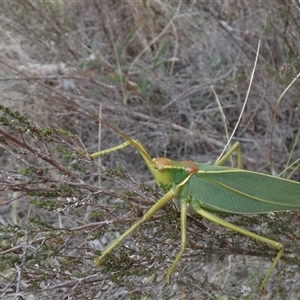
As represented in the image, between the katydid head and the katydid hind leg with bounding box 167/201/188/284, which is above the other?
the katydid head

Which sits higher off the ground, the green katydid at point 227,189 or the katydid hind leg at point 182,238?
the green katydid at point 227,189

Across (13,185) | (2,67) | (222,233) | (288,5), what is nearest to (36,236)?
(13,185)

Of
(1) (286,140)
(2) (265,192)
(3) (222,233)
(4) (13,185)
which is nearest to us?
(4) (13,185)

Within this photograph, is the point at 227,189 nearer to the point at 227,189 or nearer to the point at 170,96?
the point at 227,189

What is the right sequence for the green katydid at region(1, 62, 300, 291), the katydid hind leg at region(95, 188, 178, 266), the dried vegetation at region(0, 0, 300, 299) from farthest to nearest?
the dried vegetation at region(0, 0, 300, 299)
the green katydid at region(1, 62, 300, 291)
the katydid hind leg at region(95, 188, 178, 266)

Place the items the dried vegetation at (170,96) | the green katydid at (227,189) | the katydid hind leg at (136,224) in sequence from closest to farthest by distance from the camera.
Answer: the katydid hind leg at (136,224) < the green katydid at (227,189) < the dried vegetation at (170,96)

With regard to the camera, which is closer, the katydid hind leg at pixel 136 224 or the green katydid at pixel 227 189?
the katydid hind leg at pixel 136 224

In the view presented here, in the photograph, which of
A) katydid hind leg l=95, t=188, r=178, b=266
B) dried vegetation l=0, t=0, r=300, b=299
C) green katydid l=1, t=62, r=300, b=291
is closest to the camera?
katydid hind leg l=95, t=188, r=178, b=266

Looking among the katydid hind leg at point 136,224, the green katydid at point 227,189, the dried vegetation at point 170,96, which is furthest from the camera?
the dried vegetation at point 170,96

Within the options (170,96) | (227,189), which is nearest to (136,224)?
(227,189)

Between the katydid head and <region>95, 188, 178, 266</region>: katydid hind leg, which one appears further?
the katydid head

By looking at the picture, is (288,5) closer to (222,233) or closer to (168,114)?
(168,114)
